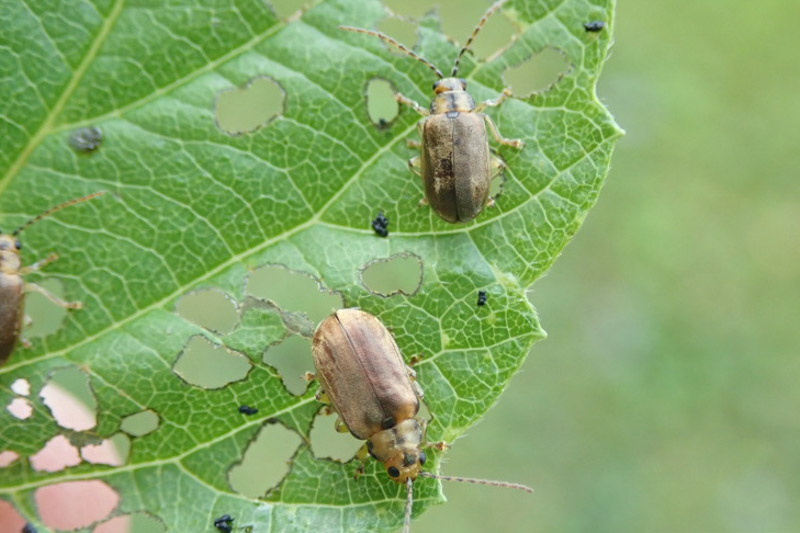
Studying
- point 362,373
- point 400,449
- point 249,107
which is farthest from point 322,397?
point 249,107

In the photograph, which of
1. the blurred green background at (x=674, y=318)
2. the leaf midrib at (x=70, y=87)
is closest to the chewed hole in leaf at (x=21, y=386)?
the leaf midrib at (x=70, y=87)

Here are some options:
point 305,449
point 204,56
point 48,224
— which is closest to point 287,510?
point 305,449

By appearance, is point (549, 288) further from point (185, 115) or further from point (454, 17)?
point (185, 115)

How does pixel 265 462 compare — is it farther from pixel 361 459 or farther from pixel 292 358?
pixel 361 459

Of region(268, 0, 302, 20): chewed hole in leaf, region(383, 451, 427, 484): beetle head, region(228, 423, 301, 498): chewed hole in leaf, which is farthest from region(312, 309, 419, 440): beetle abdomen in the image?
region(228, 423, 301, 498): chewed hole in leaf

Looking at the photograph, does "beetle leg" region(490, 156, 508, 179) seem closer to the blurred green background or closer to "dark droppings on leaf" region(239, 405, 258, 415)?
"dark droppings on leaf" region(239, 405, 258, 415)

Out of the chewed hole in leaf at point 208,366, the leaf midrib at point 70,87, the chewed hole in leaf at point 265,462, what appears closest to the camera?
the leaf midrib at point 70,87

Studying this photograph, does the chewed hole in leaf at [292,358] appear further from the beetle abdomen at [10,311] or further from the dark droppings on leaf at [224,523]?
the dark droppings on leaf at [224,523]
